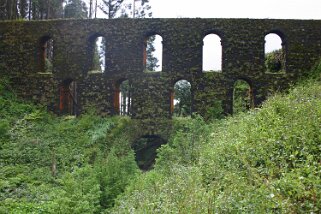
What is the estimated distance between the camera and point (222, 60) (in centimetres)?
1873

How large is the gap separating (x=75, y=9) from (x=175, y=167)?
26935 millimetres

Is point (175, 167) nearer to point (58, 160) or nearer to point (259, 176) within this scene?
point (259, 176)

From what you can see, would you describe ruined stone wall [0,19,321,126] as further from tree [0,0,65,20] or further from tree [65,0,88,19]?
tree [65,0,88,19]

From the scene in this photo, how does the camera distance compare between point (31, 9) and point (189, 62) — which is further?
point (31, 9)

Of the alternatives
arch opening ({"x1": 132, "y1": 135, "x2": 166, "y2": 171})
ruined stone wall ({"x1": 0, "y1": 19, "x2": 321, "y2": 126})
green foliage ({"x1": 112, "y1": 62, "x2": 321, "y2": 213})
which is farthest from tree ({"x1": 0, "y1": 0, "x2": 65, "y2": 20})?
green foliage ({"x1": 112, "y1": 62, "x2": 321, "y2": 213})

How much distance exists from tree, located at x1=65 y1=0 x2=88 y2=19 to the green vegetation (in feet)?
54.8

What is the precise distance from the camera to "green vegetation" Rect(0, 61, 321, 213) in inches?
212

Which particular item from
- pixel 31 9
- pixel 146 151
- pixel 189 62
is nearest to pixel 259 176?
pixel 189 62

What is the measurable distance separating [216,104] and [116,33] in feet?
20.8

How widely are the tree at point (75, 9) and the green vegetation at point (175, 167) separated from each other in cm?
1670

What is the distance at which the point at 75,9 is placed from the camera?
3303 cm

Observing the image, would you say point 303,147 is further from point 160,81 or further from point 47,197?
point 160,81

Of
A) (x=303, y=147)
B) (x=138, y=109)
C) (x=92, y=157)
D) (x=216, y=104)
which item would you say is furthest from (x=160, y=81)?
(x=303, y=147)

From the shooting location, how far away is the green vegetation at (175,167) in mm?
5387
